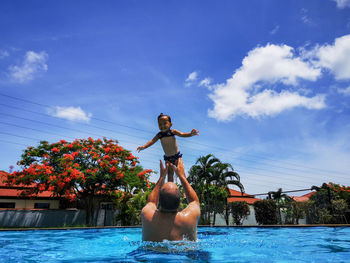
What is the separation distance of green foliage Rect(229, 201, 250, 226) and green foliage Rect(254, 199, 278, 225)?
100 centimetres

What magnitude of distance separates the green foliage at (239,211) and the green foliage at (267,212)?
3.27 feet

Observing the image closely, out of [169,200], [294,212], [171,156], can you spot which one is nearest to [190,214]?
[169,200]

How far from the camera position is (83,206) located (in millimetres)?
19281

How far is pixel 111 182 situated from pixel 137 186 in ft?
6.90

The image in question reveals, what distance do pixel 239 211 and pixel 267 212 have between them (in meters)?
2.12

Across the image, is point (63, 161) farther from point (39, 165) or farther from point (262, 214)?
point (262, 214)

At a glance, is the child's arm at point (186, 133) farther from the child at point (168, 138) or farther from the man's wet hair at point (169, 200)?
the man's wet hair at point (169, 200)

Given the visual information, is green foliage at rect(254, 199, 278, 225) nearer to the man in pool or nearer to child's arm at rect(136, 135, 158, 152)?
child's arm at rect(136, 135, 158, 152)

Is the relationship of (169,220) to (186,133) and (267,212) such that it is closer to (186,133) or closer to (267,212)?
(186,133)

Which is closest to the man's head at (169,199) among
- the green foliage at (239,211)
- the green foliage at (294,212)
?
the green foliage at (294,212)

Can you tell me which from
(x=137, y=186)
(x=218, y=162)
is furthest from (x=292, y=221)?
(x=137, y=186)

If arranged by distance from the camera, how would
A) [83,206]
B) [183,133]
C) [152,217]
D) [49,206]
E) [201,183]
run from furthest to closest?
[49,206]
[83,206]
[201,183]
[183,133]
[152,217]

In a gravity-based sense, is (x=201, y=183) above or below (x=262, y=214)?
above

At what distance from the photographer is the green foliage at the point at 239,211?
17.3 m
